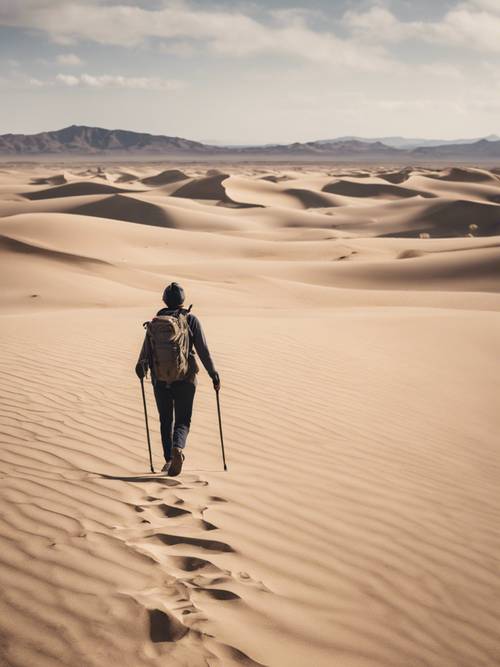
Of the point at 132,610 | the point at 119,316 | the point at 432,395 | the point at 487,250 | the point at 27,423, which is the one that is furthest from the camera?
the point at 487,250

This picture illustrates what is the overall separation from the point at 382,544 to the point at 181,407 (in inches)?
63.8

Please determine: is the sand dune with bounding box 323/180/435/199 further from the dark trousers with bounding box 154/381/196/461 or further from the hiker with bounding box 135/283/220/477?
the dark trousers with bounding box 154/381/196/461

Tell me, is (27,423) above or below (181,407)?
below

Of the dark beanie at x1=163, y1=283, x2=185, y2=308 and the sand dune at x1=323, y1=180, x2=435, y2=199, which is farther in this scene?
the sand dune at x1=323, y1=180, x2=435, y2=199

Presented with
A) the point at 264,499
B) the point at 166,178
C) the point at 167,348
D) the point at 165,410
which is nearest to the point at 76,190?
the point at 166,178

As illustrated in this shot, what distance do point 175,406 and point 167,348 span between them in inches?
20.8

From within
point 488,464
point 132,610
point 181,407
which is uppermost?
point 181,407

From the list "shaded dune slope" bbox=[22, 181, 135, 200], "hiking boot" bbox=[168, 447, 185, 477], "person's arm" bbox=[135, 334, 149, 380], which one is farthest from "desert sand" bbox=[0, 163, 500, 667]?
"shaded dune slope" bbox=[22, 181, 135, 200]

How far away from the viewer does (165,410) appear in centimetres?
445

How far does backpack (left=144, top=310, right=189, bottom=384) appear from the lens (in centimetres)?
415

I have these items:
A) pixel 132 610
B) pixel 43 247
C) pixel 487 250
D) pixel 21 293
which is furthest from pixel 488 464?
pixel 487 250

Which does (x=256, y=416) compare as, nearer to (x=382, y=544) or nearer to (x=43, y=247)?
(x=382, y=544)

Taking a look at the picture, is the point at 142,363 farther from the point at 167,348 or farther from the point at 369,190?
the point at 369,190

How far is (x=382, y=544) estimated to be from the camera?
3.67 metres
